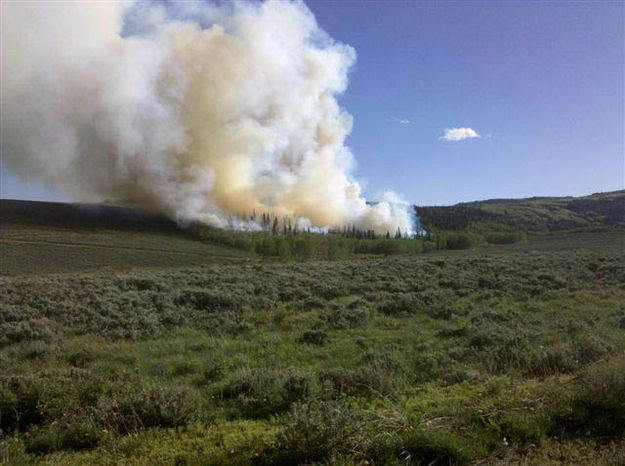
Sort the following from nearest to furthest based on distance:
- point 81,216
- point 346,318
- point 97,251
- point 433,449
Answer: point 433,449 < point 346,318 < point 97,251 < point 81,216

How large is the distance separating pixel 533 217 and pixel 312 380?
16619 centimetres

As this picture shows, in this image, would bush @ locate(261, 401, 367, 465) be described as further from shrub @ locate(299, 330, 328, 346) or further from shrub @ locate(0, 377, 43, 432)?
shrub @ locate(299, 330, 328, 346)

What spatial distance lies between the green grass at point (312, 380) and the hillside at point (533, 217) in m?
117

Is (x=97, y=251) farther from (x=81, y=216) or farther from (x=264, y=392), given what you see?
(x=264, y=392)

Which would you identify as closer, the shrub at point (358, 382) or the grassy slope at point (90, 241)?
the shrub at point (358, 382)

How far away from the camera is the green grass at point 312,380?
163 inches

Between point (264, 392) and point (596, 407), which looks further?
point (264, 392)

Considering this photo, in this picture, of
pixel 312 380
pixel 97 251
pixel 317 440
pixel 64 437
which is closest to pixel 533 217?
pixel 97 251

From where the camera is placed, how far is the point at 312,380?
19.7 ft

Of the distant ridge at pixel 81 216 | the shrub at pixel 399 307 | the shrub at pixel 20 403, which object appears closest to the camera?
the shrub at pixel 20 403

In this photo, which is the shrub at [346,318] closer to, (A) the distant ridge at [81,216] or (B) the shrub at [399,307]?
(B) the shrub at [399,307]

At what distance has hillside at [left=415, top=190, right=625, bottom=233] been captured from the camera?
128 meters

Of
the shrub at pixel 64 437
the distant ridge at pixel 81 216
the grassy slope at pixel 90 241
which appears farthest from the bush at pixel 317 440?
the distant ridge at pixel 81 216

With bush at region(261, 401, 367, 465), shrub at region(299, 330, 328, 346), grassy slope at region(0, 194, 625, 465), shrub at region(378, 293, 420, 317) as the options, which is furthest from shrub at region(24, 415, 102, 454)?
shrub at region(378, 293, 420, 317)
